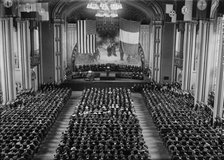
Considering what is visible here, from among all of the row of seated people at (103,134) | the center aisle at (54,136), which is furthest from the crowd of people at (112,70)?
the row of seated people at (103,134)

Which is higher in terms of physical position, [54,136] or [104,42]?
[104,42]

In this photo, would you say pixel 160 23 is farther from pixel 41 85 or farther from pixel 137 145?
pixel 137 145

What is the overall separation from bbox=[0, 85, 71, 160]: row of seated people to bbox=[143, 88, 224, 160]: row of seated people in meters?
7.04

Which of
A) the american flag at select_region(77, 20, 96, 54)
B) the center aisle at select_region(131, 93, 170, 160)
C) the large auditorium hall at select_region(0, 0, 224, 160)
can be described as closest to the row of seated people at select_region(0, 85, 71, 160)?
the large auditorium hall at select_region(0, 0, 224, 160)

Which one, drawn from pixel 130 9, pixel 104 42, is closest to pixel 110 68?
pixel 104 42

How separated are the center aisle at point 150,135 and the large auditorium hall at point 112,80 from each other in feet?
0.20

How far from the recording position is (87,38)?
37.0 meters

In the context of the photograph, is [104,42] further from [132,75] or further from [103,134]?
[103,134]

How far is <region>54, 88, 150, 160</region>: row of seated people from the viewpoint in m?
15.1

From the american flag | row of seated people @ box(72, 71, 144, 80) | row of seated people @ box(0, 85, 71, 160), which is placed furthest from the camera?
the american flag

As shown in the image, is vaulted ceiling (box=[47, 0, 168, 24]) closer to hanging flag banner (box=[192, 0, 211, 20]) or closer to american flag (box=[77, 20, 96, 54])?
american flag (box=[77, 20, 96, 54])

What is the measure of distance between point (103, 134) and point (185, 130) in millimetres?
4746

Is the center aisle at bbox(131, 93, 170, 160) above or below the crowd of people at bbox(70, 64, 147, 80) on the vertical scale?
below

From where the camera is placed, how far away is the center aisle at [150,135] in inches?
696
